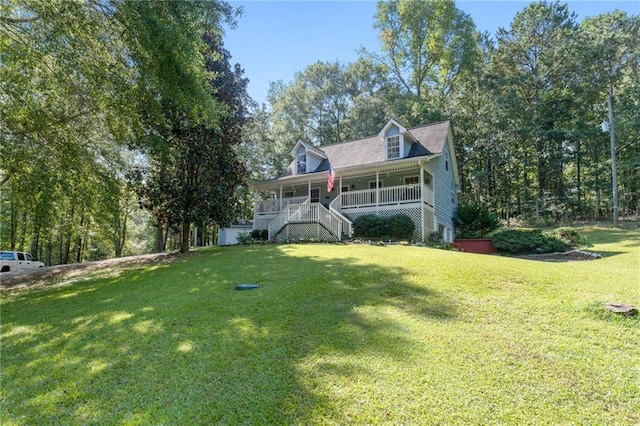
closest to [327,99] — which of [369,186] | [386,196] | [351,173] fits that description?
[369,186]

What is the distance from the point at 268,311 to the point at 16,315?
6197mm

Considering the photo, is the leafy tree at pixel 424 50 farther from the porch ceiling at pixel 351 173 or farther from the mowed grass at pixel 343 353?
the mowed grass at pixel 343 353

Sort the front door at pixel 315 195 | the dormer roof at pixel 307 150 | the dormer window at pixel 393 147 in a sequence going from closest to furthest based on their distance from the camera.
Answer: the dormer window at pixel 393 147 < the dormer roof at pixel 307 150 < the front door at pixel 315 195

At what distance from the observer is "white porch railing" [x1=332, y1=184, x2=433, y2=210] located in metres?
15.9

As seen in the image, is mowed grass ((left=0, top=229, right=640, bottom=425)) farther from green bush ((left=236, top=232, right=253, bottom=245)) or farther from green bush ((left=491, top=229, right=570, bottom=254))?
green bush ((left=236, top=232, right=253, bottom=245))

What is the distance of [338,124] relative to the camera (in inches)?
1385

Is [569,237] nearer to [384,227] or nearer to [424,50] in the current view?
[384,227]

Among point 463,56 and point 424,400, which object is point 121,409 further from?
point 463,56

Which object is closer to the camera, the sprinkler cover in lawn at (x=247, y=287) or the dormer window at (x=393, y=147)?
the sprinkler cover in lawn at (x=247, y=287)

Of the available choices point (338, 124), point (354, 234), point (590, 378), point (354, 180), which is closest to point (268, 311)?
point (590, 378)

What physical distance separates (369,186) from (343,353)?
15459 millimetres

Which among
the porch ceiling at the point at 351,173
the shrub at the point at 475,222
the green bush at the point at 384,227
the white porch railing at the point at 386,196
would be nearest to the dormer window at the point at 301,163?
the porch ceiling at the point at 351,173

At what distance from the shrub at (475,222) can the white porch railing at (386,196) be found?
3773mm

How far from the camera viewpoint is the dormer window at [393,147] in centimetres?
1748
